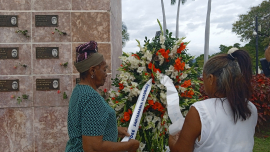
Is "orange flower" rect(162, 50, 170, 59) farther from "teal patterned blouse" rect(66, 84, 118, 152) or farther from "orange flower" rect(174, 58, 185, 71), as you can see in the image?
"teal patterned blouse" rect(66, 84, 118, 152)

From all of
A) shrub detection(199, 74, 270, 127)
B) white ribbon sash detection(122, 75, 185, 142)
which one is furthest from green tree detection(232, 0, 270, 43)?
white ribbon sash detection(122, 75, 185, 142)

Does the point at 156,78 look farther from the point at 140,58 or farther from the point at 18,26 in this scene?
the point at 18,26

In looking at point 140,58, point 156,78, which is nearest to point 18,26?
point 140,58

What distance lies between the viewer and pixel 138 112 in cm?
232

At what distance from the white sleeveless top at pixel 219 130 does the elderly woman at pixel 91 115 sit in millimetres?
630

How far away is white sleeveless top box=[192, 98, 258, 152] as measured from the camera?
1395 mm

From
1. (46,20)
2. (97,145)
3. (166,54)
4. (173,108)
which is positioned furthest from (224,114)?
(46,20)

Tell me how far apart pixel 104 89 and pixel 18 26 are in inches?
72.1

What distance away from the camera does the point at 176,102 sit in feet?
7.00

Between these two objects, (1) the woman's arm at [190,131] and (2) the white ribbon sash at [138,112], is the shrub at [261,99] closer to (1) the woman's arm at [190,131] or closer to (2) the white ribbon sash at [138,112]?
(2) the white ribbon sash at [138,112]

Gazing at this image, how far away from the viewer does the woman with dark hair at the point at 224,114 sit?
1403 millimetres

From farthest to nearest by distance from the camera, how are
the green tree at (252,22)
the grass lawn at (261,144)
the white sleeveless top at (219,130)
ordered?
the green tree at (252,22) → the grass lawn at (261,144) → the white sleeveless top at (219,130)

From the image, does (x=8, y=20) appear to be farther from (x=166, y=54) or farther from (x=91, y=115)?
(x=91, y=115)

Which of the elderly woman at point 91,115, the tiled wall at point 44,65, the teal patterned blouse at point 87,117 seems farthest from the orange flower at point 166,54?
the tiled wall at point 44,65
